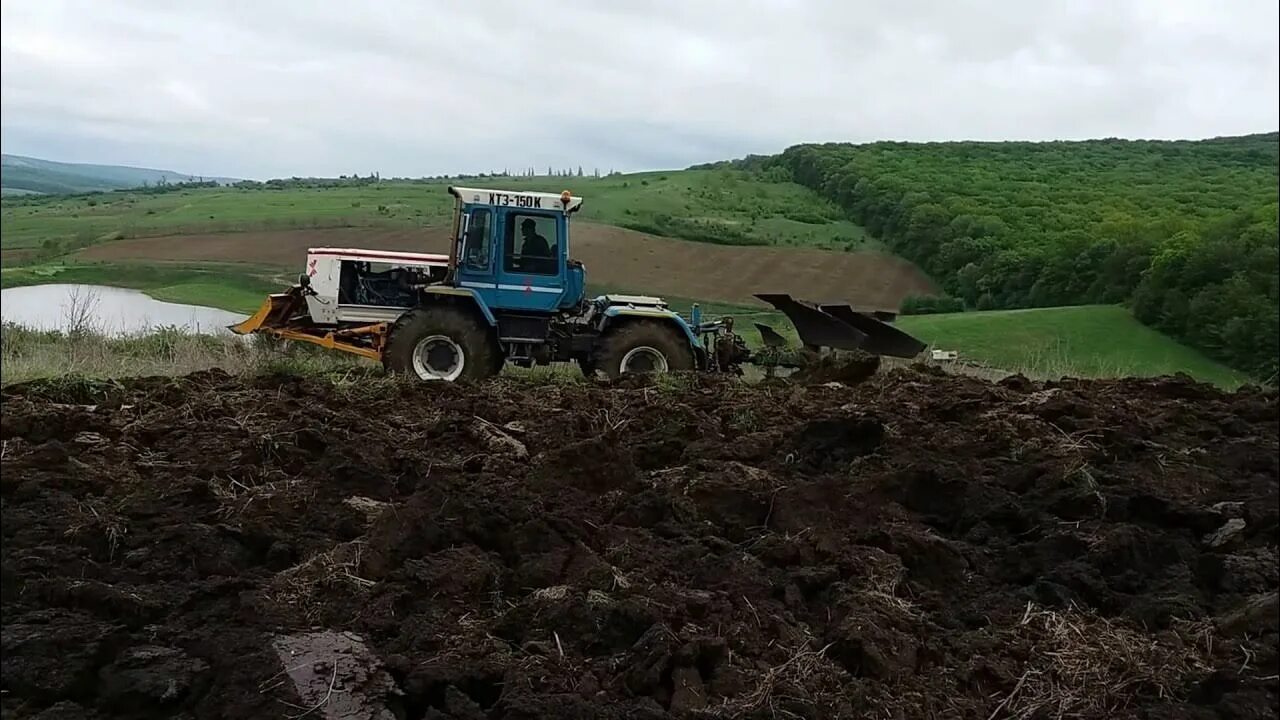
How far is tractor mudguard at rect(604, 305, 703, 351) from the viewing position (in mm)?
9812

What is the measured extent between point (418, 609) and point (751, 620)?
1140 millimetres

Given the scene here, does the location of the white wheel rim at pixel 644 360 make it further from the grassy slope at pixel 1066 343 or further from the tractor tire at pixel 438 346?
the grassy slope at pixel 1066 343

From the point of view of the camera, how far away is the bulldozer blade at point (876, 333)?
34.3 ft

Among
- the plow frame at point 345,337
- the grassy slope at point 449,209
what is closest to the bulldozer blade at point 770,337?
the grassy slope at point 449,209

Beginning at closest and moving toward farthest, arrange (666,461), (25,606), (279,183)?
1. (25,606)
2. (666,461)
3. (279,183)

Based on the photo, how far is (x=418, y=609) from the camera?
3.57m

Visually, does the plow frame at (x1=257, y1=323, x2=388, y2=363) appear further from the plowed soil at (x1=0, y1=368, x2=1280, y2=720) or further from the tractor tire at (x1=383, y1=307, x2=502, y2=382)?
the plowed soil at (x1=0, y1=368, x2=1280, y2=720)

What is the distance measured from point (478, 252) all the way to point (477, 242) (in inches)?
3.8

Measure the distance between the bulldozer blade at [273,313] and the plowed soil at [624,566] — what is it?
3217mm

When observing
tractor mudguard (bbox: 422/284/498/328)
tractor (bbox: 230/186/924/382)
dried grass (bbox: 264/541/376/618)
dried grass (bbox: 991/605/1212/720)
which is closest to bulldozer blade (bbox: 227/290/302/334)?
tractor (bbox: 230/186/924/382)

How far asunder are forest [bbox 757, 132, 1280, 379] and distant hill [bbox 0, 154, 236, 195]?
35.5 ft

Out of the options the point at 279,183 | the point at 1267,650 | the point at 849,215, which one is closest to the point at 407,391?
the point at 279,183

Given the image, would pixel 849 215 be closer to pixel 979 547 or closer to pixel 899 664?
pixel 979 547

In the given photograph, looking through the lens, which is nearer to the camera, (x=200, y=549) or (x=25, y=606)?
(x=25, y=606)
